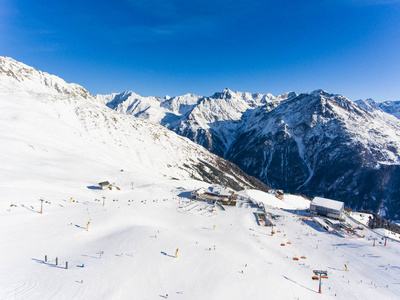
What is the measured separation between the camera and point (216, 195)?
236ft

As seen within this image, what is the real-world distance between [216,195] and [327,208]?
3568 cm

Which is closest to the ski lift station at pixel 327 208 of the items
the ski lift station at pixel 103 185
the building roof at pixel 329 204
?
the building roof at pixel 329 204

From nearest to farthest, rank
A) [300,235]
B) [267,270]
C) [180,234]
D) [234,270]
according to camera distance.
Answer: [234,270]
[267,270]
[180,234]
[300,235]

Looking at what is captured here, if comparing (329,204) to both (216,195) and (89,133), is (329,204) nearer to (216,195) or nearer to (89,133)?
(216,195)

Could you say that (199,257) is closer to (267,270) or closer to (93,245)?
(267,270)

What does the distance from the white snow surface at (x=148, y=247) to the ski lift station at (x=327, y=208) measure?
443 inches

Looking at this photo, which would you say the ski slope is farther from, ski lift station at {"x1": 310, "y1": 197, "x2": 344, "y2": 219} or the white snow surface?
ski lift station at {"x1": 310, "y1": 197, "x2": 344, "y2": 219}

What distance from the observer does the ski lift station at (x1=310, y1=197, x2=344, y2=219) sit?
67.1 m

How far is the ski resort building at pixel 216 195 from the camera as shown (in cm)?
6738

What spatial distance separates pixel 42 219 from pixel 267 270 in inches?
1481

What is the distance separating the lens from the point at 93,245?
32.1m

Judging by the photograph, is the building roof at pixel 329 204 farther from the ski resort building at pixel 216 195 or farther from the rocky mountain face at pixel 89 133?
the rocky mountain face at pixel 89 133

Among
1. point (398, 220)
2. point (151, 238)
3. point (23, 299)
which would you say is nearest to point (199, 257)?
point (151, 238)

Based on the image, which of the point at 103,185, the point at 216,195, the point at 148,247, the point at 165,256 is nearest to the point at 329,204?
the point at 216,195
